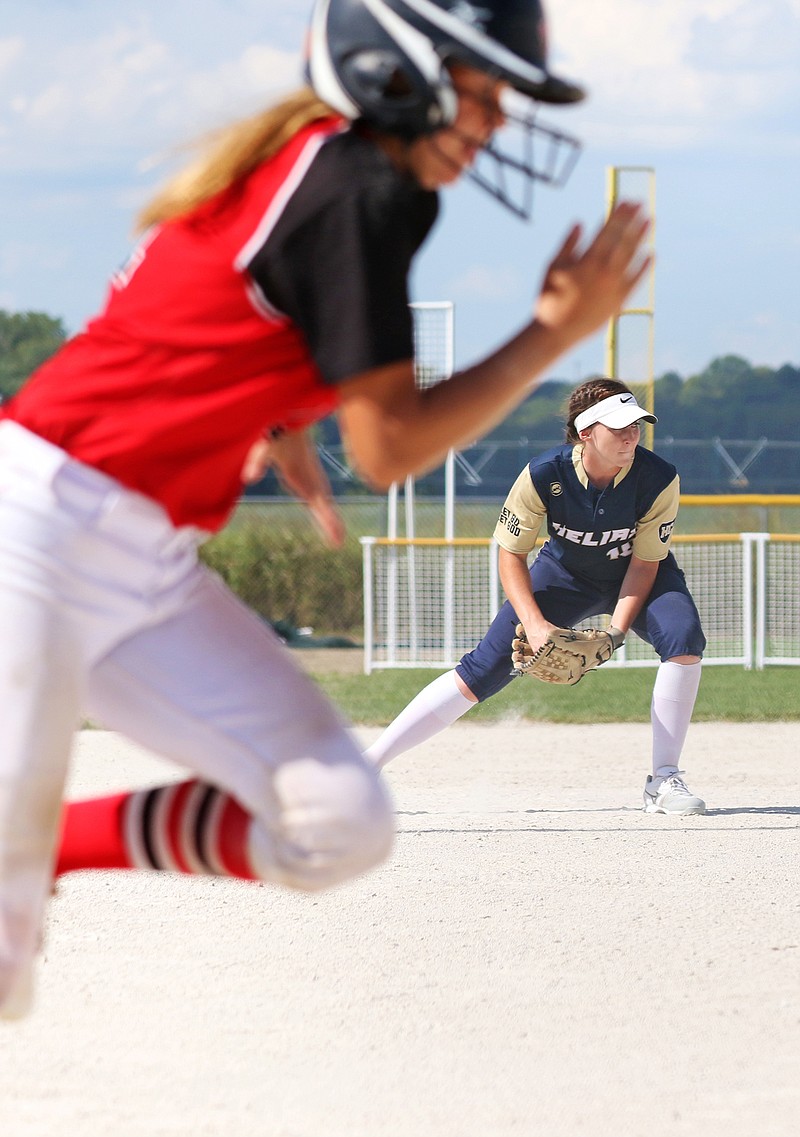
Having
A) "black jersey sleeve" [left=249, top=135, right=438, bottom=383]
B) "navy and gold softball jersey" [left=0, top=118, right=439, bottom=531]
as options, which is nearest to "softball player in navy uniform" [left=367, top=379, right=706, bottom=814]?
"navy and gold softball jersey" [left=0, top=118, right=439, bottom=531]

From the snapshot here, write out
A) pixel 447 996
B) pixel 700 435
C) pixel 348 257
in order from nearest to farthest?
pixel 348 257
pixel 447 996
pixel 700 435

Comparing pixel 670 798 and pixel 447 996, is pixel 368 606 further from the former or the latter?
pixel 447 996

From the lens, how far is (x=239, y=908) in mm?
4617

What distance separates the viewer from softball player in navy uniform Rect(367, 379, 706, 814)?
20.1ft

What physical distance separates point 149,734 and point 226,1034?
125 centimetres

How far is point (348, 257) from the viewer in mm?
2072

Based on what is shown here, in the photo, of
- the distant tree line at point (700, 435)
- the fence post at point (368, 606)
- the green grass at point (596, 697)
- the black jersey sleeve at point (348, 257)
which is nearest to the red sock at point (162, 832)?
the black jersey sleeve at point (348, 257)

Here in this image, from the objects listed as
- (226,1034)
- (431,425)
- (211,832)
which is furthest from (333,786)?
(226,1034)

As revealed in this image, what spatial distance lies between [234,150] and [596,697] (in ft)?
30.4

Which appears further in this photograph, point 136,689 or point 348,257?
point 136,689

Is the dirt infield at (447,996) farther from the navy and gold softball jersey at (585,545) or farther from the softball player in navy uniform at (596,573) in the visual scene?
the navy and gold softball jersey at (585,545)

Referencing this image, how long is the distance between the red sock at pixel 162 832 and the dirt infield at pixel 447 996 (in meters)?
0.57

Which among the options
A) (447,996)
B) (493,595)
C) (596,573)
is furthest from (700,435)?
(447,996)

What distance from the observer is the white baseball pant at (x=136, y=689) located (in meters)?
2.27
